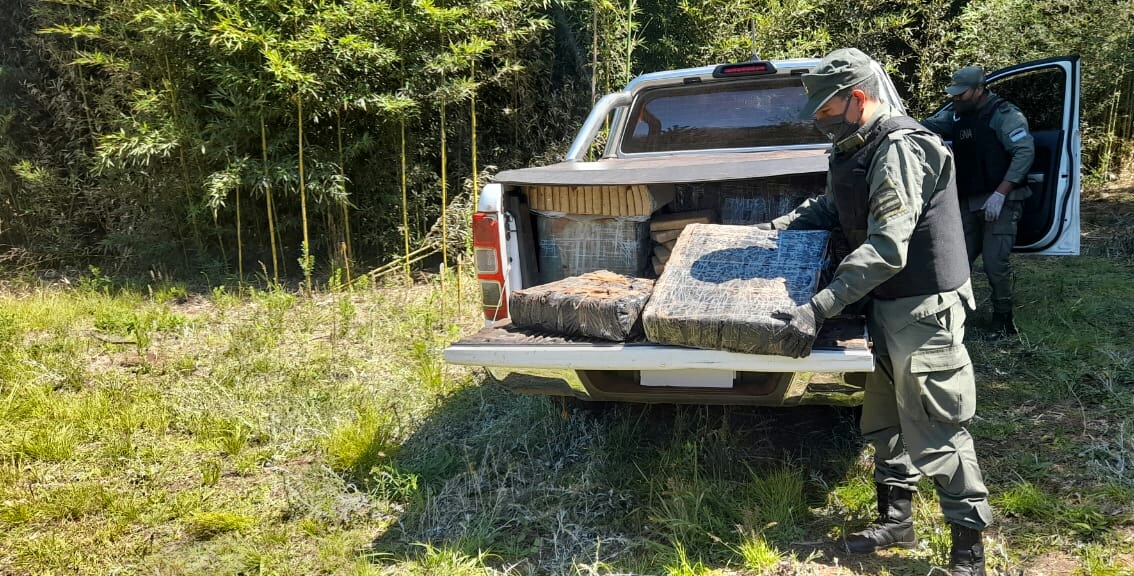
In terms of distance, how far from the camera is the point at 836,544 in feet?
8.80

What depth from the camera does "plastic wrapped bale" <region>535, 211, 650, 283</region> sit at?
10.2 ft

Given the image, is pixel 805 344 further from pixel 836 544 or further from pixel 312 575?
pixel 312 575

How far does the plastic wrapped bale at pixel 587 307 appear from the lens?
8.12 feet

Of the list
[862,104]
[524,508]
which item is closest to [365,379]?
[524,508]

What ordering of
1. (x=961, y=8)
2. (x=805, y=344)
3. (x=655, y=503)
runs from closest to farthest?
(x=805, y=344)
(x=655, y=503)
(x=961, y=8)

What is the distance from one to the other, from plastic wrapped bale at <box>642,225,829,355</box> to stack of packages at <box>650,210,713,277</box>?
1.14ft

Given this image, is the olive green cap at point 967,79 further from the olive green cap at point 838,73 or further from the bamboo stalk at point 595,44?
the bamboo stalk at point 595,44

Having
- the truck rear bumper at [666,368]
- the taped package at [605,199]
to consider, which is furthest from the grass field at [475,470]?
the taped package at [605,199]

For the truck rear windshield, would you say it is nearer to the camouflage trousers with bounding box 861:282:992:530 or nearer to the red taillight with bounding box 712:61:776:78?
the red taillight with bounding box 712:61:776:78

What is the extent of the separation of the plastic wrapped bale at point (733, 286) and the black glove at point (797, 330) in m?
0.02

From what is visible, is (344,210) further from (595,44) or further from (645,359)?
(645,359)

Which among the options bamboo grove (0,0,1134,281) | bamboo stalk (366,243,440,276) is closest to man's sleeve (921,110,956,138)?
bamboo grove (0,0,1134,281)

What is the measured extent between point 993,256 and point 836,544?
2730 millimetres

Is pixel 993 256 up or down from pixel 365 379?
up
